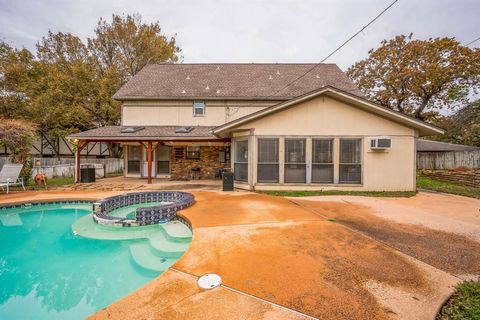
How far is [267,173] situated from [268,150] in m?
0.98

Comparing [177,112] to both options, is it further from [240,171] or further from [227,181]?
[227,181]

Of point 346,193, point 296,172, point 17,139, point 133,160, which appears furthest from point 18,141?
point 346,193

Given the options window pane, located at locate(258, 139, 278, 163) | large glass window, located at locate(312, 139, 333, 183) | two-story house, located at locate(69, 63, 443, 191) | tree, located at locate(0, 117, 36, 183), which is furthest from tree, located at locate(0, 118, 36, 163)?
large glass window, located at locate(312, 139, 333, 183)

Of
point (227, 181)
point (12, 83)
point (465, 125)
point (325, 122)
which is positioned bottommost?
point (227, 181)

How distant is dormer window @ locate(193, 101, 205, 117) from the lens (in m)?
13.3

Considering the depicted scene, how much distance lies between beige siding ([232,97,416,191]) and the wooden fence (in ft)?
31.7

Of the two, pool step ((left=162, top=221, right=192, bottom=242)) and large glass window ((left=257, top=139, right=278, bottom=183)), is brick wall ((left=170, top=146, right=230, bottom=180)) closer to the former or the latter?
large glass window ((left=257, top=139, right=278, bottom=183))

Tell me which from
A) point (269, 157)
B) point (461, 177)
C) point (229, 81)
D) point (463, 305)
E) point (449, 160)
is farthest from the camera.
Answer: point (449, 160)

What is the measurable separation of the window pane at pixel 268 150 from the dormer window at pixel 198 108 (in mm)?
5741

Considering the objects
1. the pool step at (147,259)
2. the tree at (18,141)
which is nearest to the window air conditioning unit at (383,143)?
the pool step at (147,259)

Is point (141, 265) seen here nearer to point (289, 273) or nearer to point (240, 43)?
point (289, 273)

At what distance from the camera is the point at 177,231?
16.1 ft

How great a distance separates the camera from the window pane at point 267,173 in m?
9.12

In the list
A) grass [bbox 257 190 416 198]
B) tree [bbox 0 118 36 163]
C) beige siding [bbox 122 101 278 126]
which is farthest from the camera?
beige siding [bbox 122 101 278 126]
